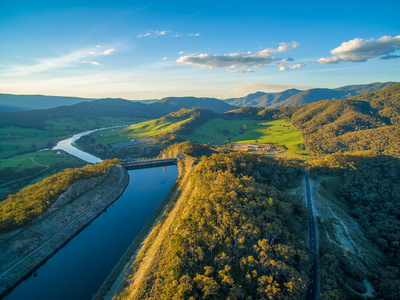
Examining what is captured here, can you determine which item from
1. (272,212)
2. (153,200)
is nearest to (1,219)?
(153,200)

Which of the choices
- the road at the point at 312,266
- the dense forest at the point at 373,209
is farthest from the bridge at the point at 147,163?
the road at the point at 312,266

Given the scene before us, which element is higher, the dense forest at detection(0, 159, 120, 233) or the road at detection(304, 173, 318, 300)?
the dense forest at detection(0, 159, 120, 233)

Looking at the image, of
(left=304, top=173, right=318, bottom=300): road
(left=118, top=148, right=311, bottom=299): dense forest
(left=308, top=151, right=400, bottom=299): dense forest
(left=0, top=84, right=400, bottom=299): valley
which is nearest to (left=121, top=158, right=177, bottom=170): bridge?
(left=0, top=84, right=400, bottom=299): valley

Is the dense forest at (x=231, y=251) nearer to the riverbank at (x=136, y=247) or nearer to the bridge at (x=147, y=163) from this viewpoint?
the riverbank at (x=136, y=247)

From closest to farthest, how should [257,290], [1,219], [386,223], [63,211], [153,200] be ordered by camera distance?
[257,290] < [1,219] < [386,223] < [63,211] < [153,200]

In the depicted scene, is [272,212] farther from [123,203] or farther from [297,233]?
[123,203]

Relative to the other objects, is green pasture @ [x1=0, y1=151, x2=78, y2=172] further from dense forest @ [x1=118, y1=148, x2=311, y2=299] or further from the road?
the road

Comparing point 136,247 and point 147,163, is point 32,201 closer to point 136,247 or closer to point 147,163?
point 136,247
